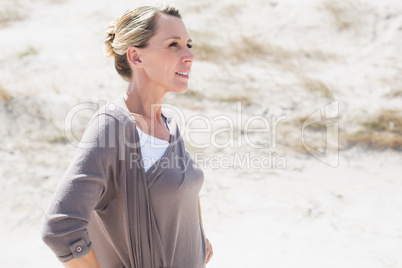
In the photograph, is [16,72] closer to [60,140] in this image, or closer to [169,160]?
[60,140]

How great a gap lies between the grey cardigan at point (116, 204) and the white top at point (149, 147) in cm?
3

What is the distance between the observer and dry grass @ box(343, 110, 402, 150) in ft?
17.5

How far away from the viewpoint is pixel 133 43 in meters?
1.53

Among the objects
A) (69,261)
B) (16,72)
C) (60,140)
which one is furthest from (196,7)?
(69,261)

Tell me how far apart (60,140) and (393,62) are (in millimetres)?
4689

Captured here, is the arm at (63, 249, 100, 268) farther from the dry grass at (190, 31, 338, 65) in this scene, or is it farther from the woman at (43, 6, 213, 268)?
the dry grass at (190, 31, 338, 65)

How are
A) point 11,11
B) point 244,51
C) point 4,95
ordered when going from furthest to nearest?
point 11,11
point 244,51
point 4,95

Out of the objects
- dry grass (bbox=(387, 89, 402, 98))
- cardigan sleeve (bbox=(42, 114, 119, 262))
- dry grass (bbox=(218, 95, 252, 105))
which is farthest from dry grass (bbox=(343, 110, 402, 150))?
cardigan sleeve (bbox=(42, 114, 119, 262))

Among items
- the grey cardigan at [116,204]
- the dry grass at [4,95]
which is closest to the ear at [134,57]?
the grey cardigan at [116,204]

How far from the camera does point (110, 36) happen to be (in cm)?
161

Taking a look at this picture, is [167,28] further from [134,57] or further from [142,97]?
[142,97]

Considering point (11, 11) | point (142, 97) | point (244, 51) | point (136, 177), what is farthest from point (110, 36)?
point (11, 11)

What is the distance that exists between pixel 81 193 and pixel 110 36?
643mm

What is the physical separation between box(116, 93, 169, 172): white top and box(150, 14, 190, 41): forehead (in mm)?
253
